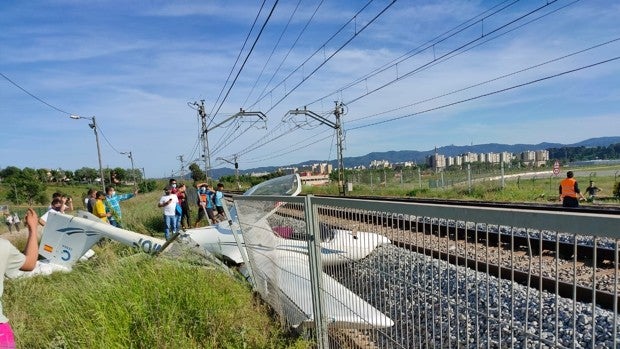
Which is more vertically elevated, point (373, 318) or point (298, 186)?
point (298, 186)

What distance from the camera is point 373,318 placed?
2.98m

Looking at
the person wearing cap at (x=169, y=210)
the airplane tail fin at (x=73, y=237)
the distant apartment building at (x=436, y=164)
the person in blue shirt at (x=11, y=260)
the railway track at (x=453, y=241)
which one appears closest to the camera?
the railway track at (x=453, y=241)

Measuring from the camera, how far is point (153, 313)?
476 cm

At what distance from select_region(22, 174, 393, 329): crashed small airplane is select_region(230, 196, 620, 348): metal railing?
0.02 metres

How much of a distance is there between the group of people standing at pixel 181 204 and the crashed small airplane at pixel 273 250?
249 centimetres

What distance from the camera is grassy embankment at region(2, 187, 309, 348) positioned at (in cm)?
445

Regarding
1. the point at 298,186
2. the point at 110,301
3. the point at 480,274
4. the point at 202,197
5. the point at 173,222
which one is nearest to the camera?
the point at 480,274

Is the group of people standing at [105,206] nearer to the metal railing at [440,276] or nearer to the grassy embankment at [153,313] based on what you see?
the grassy embankment at [153,313]

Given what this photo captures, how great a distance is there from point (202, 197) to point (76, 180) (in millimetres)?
127841

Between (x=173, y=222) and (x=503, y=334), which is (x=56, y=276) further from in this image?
(x=503, y=334)

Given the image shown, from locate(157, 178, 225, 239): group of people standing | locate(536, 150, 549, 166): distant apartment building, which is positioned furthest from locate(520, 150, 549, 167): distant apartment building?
locate(157, 178, 225, 239): group of people standing

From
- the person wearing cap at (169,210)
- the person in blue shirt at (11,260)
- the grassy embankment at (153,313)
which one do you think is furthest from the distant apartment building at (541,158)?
the person in blue shirt at (11,260)

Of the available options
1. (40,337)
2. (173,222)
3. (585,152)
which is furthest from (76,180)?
(40,337)

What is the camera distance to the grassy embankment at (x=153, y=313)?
445cm
